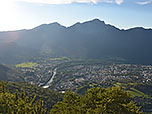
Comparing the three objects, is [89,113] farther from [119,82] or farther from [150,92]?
[119,82]

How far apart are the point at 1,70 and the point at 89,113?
610 ft

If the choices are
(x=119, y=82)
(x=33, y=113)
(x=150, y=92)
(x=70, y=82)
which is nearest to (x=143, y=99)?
(x=150, y=92)

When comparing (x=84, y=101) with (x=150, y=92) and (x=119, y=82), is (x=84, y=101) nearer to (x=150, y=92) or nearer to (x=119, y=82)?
(x=150, y=92)

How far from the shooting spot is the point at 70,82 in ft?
624

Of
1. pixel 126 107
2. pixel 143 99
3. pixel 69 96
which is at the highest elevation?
pixel 126 107

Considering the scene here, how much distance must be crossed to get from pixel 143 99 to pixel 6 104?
138m

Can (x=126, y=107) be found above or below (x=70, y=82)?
above

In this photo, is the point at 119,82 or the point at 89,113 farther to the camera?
the point at 119,82

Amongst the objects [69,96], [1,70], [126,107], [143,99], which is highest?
[126,107]

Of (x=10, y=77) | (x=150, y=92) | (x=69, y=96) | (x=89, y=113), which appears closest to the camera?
(x=89, y=113)

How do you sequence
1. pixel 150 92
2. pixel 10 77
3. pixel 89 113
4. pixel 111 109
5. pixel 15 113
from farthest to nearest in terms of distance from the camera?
pixel 10 77 → pixel 150 92 → pixel 89 113 → pixel 111 109 → pixel 15 113

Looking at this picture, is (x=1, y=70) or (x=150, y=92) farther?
(x=1, y=70)

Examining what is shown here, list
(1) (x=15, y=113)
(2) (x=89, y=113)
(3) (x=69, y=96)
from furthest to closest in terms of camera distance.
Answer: (3) (x=69, y=96), (2) (x=89, y=113), (1) (x=15, y=113)

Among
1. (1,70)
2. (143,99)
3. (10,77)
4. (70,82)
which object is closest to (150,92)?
(143,99)
